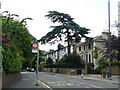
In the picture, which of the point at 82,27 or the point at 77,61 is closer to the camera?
the point at 82,27

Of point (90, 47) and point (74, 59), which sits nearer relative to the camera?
point (74, 59)

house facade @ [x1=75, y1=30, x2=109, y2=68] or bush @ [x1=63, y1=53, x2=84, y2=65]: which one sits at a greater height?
house facade @ [x1=75, y1=30, x2=109, y2=68]

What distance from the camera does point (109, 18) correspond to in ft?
93.6

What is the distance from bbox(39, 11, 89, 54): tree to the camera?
48.8 m

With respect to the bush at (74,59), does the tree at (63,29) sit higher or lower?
higher

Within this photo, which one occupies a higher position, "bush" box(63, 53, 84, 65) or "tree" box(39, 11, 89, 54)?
"tree" box(39, 11, 89, 54)

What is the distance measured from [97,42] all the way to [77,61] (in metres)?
6.43

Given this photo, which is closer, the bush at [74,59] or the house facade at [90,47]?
the house facade at [90,47]

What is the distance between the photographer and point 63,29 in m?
50.5

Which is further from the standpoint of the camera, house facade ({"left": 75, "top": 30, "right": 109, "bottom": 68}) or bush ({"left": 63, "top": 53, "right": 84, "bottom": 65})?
bush ({"left": 63, "top": 53, "right": 84, "bottom": 65})

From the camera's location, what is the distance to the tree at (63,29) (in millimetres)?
48844

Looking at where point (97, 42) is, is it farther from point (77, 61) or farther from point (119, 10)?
point (119, 10)

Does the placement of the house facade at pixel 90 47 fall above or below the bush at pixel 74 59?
above

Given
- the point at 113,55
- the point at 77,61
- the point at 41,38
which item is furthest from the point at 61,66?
the point at 113,55
